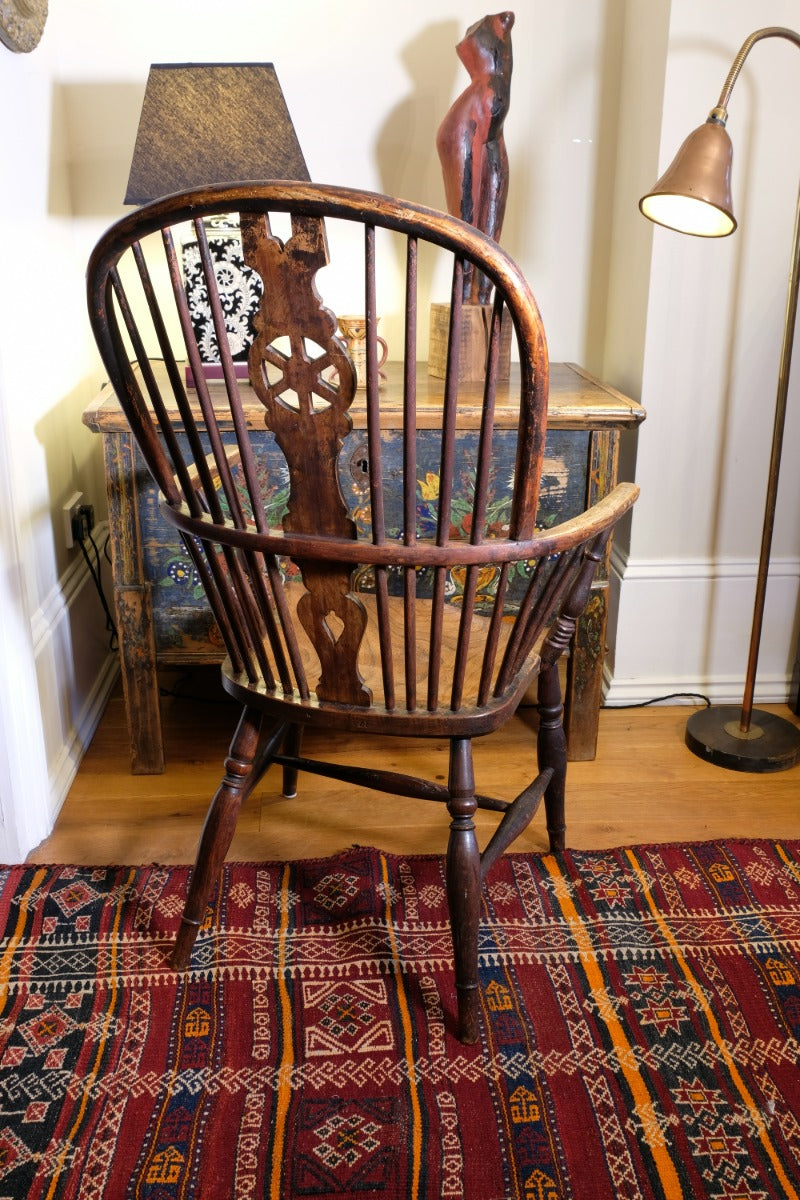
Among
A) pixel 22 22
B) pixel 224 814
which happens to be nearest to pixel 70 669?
pixel 224 814

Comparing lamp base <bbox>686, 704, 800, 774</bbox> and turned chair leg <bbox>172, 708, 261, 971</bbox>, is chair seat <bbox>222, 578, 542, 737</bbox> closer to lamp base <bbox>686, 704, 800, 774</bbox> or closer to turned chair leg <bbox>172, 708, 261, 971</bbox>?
turned chair leg <bbox>172, 708, 261, 971</bbox>

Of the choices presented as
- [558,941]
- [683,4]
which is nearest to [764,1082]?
[558,941]

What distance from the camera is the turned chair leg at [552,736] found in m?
1.71

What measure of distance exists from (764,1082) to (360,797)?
92 centimetres

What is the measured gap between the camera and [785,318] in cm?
214

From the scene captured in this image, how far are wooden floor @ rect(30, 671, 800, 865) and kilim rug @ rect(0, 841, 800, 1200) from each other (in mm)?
81

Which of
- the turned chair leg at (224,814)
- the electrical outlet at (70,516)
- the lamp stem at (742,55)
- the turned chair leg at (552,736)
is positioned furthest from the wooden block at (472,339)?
the turned chair leg at (224,814)

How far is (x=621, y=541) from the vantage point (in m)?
2.42

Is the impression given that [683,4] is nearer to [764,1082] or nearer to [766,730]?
[766,730]

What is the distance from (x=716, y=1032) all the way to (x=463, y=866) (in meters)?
0.44

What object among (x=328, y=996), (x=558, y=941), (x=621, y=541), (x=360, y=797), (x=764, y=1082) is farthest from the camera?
(x=621, y=541)

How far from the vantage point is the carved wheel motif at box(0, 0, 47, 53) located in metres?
1.74

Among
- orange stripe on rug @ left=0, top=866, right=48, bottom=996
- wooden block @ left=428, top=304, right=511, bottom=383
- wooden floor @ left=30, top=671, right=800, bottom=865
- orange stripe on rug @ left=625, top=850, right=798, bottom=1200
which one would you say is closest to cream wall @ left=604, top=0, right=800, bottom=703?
wooden floor @ left=30, top=671, right=800, bottom=865

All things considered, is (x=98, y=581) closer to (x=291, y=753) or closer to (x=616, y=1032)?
(x=291, y=753)
